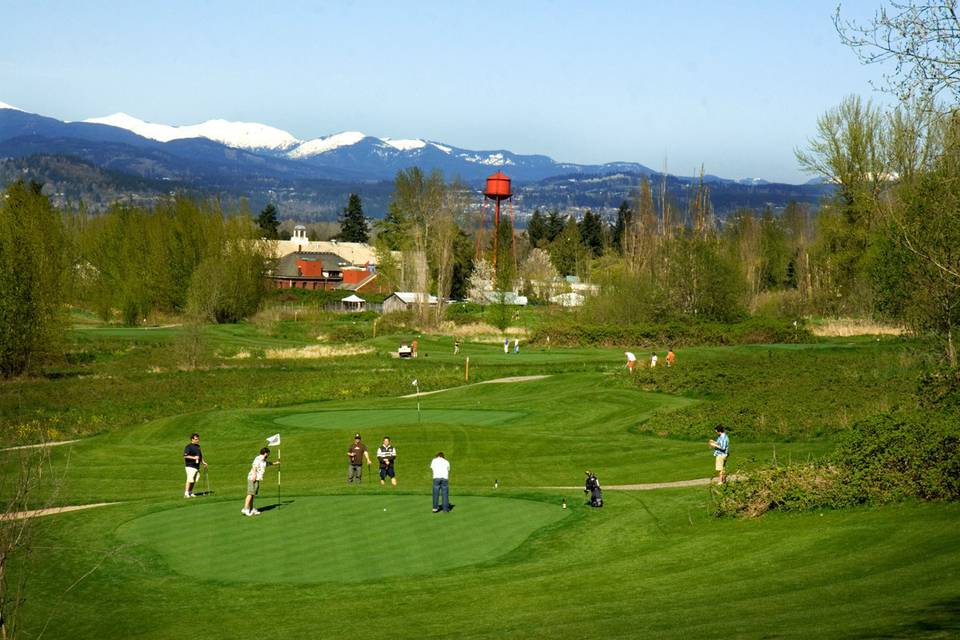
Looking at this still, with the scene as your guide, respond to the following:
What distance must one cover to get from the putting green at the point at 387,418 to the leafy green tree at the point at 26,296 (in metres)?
28.5


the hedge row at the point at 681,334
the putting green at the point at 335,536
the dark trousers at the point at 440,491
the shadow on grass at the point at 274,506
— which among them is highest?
the dark trousers at the point at 440,491

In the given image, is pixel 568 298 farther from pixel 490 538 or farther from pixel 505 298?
pixel 490 538

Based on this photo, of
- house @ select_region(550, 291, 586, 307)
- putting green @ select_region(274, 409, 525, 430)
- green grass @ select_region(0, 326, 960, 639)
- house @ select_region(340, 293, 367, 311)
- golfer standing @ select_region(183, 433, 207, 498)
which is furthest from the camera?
house @ select_region(340, 293, 367, 311)

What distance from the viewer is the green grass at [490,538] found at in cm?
1862

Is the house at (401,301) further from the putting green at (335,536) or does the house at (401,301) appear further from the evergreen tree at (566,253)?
the putting green at (335,536)

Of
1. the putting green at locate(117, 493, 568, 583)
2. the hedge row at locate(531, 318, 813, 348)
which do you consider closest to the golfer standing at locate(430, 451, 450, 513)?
the putting green at locate(117, 493, 568, 583)

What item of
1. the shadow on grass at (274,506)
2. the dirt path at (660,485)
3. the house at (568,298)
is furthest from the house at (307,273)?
the shadow on grass at (274,506)

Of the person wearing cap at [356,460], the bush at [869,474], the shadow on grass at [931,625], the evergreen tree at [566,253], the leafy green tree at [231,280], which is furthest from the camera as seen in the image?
the evergreen tree at [566,253]

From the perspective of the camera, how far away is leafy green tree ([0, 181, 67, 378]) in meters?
70.9

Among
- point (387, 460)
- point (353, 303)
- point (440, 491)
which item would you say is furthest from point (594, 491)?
point (353, 303)

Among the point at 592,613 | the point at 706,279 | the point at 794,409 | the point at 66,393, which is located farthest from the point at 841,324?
the point at 592,613

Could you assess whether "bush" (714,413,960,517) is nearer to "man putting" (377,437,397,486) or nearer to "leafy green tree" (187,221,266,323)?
"man putting" (377,437,397,486)

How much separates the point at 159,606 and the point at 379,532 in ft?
19.1

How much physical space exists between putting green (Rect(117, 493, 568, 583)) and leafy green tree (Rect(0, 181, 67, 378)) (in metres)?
46.3
